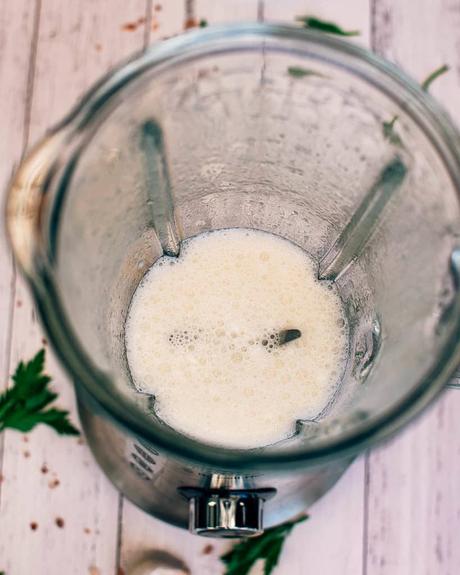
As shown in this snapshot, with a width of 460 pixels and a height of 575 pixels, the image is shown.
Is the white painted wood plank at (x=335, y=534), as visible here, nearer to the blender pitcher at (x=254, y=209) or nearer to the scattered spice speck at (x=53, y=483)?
the blender pitcher at (x=254, y=209)

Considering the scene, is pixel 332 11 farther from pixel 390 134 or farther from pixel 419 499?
pixel 419 499

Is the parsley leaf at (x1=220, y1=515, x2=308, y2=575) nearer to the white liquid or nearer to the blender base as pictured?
the blender base

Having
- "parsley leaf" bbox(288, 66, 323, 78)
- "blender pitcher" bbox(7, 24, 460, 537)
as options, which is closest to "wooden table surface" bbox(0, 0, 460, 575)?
"blender pitcher" bbox(7, 24, 460, 537)

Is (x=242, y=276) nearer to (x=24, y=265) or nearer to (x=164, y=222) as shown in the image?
(x=164, y=222)

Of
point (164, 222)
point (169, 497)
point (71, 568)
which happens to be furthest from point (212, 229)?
point (71, 568)

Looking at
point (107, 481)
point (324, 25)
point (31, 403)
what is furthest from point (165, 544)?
point (324, 25)

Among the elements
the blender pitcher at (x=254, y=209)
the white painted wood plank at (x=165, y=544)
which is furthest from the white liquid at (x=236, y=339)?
the white painted wood plank at (x=165, y=544)
